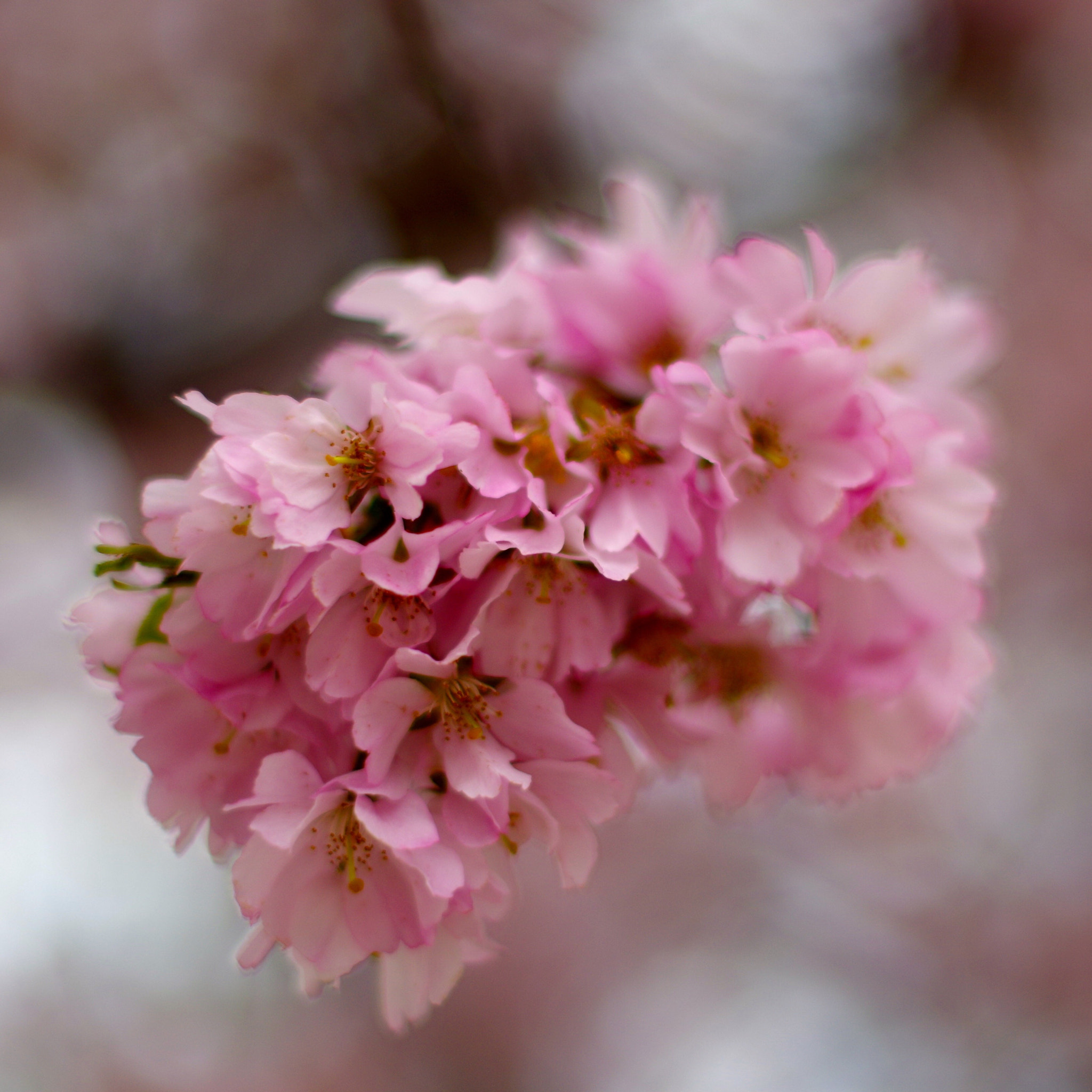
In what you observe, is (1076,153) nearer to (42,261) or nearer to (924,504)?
(924,504)

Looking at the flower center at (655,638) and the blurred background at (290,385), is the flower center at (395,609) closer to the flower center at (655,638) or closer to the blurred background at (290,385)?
the flower center at (655,638)

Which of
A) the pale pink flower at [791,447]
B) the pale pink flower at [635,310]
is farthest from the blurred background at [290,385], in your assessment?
the pale pink flower at [791,447]

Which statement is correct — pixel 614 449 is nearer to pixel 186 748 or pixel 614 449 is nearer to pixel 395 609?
pixel 395 609

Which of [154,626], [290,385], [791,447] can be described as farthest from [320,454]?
[290,385]

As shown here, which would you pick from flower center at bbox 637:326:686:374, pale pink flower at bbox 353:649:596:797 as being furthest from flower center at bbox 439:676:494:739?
flower center at bbox 637:326:686:374

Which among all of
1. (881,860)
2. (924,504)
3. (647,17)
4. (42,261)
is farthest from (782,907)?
(42,261)
